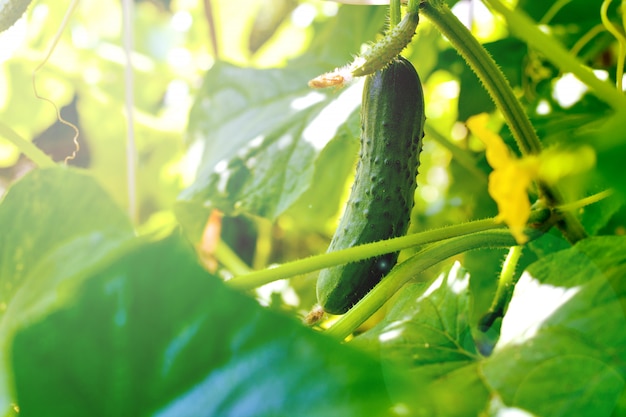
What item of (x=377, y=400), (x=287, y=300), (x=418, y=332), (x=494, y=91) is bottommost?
(x=287, y=300)

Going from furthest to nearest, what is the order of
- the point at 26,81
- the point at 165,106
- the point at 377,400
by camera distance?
the point at 165,106, the point at 26,81, the point at 377,400

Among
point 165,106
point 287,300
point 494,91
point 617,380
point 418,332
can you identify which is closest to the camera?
point 617,380

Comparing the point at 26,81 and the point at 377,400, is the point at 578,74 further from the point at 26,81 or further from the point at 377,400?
the point at 26,81

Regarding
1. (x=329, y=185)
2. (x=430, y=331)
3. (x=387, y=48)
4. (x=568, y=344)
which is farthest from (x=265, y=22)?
(x=568, y=344)

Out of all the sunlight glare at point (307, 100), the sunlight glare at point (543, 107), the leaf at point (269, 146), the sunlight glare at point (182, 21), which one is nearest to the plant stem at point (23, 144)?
the leaf at point (269, 146)

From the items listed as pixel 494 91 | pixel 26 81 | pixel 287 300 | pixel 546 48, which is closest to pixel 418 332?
pixel 494 91

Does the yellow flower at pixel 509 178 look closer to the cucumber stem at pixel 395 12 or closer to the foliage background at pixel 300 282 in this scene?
the foliage background at pixel 300 282

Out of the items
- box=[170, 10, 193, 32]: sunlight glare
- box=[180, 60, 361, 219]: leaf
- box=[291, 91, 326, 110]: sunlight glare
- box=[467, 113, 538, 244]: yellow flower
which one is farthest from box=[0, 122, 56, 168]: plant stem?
box=[170, 10, 193, 32]: sunlight glare
